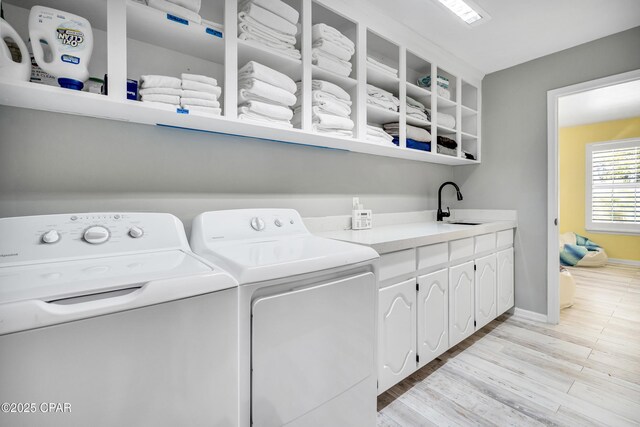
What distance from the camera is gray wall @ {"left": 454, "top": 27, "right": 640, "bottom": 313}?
263 centimetres

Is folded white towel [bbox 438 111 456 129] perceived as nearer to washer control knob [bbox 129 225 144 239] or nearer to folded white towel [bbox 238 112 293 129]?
folded white towel [bbox 238 112 293 129]

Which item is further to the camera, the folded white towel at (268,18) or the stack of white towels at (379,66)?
the stack of white towels at (379,66)

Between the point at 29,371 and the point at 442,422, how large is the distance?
5.68ft

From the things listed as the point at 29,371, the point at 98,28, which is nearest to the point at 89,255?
the point at 29,371

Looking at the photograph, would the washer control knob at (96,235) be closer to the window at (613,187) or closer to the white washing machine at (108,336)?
the white washing machine at (108,336)

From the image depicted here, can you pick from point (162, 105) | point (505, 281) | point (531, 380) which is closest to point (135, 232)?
point (162, 105)

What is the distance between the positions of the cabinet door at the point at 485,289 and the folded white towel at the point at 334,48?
1.81m

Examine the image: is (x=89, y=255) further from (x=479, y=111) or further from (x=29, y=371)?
(x=479, y=111)

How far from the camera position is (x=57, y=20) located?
3.26 ft

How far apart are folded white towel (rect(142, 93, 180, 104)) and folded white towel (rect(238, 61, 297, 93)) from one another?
1.30ft

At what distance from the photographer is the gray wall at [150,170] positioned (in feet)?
3.76

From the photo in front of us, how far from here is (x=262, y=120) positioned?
4.83ft

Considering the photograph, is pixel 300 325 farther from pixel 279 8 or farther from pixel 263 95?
pixel 279 8

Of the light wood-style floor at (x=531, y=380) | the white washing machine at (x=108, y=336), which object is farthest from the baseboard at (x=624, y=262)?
the white washing machine at (x=108, y=336)
